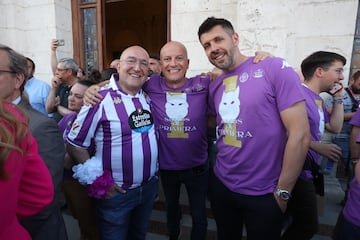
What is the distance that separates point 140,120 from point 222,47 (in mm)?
751

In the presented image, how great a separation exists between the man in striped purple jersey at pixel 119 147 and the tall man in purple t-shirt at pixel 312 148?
3.75 feet

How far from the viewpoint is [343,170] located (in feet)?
12.6

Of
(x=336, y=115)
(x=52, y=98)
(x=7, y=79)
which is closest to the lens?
(x=7, y=79)

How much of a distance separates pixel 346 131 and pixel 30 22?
5.64 meters

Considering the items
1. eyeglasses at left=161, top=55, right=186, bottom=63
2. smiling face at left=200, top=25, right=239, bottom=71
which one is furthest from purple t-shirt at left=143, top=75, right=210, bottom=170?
smiling face at left=200, top=25, right=239, bottom=71

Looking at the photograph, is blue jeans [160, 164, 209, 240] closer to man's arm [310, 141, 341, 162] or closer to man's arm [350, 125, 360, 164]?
man's arm [310, 141, 341, 162]

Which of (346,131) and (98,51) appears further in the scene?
(98,51)

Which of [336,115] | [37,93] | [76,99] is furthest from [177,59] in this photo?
[37,93]

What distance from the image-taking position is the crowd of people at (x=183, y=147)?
1292mm

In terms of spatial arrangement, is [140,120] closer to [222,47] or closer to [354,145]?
[222,47]

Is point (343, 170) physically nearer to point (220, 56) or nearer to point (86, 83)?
point (220, 56)

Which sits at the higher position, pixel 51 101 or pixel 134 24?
pixel 134 24

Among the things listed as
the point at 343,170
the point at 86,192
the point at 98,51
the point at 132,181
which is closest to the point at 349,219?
the point at 132,181

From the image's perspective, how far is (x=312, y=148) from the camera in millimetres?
1864
